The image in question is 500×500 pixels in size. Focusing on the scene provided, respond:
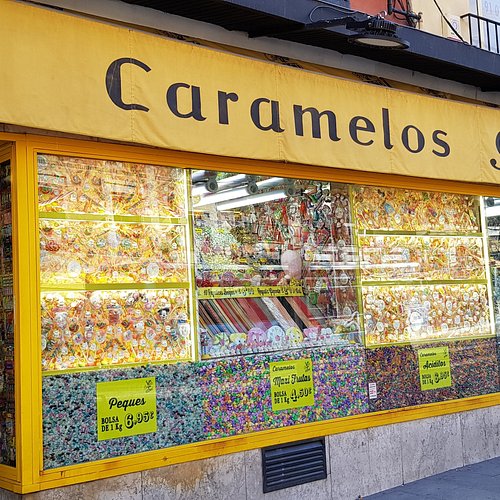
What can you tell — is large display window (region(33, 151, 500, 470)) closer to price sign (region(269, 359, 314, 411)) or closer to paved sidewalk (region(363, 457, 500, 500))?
price sign (region(269, 359, 314, 411))

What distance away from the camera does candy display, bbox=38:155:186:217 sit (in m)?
5.97

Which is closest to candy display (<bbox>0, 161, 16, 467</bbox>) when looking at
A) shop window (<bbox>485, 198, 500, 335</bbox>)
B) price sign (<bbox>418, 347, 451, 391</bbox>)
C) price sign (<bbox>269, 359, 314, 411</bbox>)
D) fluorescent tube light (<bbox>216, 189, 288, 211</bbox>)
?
fluorescent tube light (<bbox>216, 189, 288, 211</bbox>)

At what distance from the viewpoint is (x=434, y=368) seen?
857 cm

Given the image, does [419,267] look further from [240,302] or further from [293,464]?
[293,464]

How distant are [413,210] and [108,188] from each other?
394cm

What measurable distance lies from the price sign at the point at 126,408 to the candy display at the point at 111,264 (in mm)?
203

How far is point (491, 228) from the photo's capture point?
9.70 metres

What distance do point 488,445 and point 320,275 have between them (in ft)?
9.90

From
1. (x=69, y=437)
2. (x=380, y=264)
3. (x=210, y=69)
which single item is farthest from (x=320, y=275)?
(x=69, y=437)

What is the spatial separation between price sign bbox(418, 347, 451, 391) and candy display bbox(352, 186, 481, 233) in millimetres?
1415

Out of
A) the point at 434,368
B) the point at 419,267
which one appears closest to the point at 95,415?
the point at 434,368

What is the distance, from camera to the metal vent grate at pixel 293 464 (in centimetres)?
688

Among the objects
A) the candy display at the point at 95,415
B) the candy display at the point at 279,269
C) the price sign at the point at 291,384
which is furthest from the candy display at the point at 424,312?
the candy display at the point at 95,415

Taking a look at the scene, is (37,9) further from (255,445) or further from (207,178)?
(255,445)
